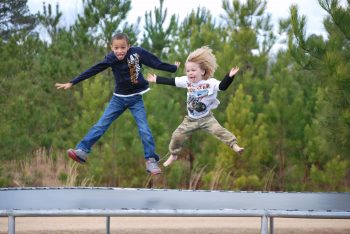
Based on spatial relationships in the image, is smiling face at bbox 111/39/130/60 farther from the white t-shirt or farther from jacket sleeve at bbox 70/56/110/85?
the white t-shirt

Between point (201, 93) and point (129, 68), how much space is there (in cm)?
65

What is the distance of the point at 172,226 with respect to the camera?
1046 cm

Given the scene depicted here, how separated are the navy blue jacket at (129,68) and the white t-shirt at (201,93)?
171 mm

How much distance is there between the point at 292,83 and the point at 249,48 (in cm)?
110

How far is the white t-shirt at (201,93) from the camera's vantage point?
5.81 metres

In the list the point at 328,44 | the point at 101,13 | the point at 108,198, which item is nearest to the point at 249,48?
the point at 101,13

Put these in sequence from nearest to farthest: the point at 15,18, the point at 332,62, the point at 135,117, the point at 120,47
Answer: the point at 120,47 < the point at 135,117 < the point at 332,62 < the point at 15,18

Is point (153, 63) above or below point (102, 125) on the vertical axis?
above

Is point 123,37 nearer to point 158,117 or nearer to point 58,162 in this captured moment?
point 158,117

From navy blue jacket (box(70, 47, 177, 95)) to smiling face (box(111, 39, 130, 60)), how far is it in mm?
62

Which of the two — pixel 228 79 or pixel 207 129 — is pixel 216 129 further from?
pixel 228 79

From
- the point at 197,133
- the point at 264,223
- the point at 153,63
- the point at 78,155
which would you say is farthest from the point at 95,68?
the point at 197,133

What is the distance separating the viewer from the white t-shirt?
5812 millimetres

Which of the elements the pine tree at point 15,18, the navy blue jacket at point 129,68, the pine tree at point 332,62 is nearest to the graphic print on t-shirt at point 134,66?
the navy blue jacket at point 129,68
